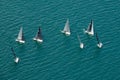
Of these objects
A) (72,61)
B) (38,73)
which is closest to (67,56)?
(72,61)

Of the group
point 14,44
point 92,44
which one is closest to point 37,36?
point 14,44

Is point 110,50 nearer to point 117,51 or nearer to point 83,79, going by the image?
point 117,51

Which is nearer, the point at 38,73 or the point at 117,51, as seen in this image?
the point at 38,73

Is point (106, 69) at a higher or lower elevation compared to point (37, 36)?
lower

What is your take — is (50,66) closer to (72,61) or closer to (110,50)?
(72,61)

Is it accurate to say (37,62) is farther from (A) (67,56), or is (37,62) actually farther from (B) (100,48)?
(B) (100,48)

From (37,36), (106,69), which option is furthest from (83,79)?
(37,36)

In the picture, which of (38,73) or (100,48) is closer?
(38,73)

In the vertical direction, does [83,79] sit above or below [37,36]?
below
